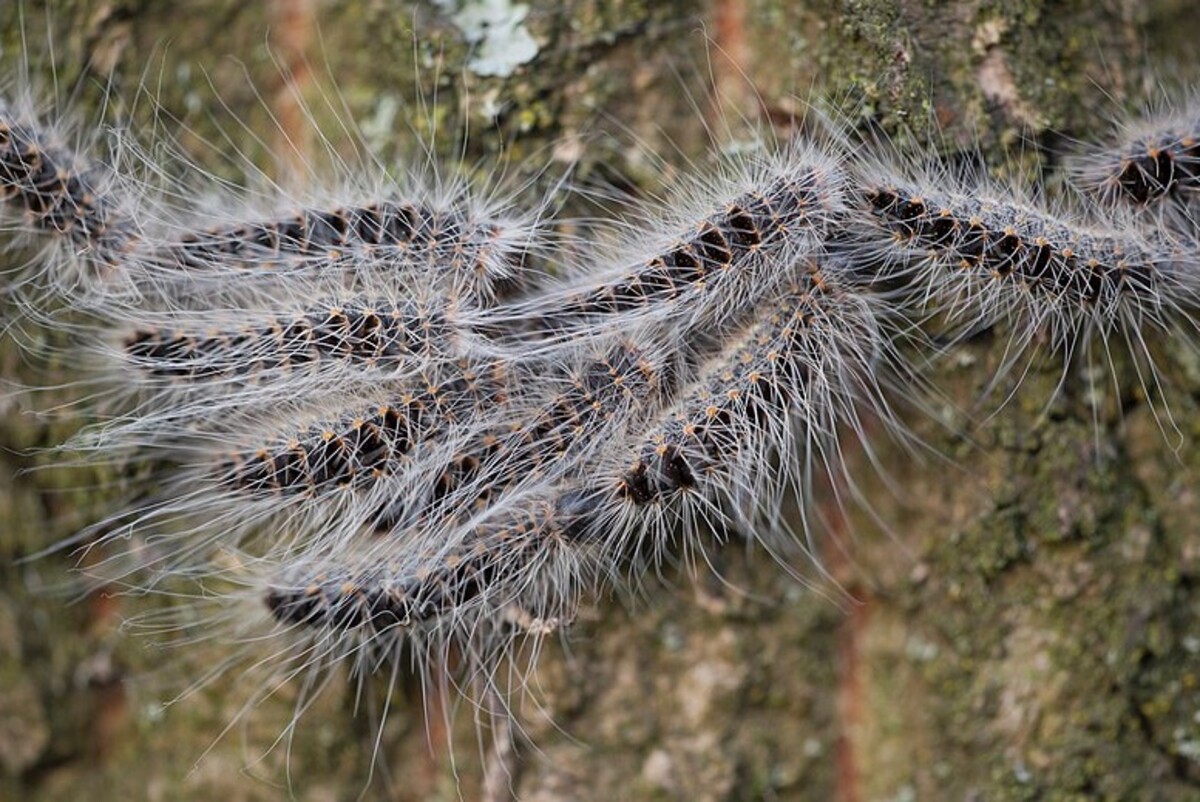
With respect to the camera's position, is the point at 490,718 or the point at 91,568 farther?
the point at 91,568

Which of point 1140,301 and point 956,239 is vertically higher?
point 956,239

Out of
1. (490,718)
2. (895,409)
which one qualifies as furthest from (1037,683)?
(490,718)

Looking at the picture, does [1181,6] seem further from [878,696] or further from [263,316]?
[263,316]

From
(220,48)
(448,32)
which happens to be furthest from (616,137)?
(220,48)

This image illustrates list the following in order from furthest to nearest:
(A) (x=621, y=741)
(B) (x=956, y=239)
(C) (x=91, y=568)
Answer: (C) (x=91, y=568), (A) (x=621, y=741), (B) (x=956, y=239)

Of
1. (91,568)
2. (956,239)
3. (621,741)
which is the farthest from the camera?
(91,568)

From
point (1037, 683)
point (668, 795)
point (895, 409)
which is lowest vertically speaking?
point (668, 795)

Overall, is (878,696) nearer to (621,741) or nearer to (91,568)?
(621,741)
